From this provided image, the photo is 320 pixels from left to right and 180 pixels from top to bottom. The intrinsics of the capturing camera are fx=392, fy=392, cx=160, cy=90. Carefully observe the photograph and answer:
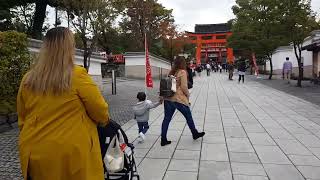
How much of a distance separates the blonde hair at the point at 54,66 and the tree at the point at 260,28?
20.3 m

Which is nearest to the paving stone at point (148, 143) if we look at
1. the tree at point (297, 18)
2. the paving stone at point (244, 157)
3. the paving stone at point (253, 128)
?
the paving stone at point (244, 157)

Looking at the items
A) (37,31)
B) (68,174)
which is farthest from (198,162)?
(37,31)

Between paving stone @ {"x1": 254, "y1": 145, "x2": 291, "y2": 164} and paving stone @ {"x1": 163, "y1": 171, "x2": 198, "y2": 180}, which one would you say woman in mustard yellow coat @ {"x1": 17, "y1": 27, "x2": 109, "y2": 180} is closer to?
paving stone @ {"x1": 163, "y1": 171, "x2": 198, "y2": 180}

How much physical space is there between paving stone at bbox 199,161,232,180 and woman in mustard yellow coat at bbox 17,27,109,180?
280cm

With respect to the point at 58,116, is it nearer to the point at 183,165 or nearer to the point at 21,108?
the point at 21,108

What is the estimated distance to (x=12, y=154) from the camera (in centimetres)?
646

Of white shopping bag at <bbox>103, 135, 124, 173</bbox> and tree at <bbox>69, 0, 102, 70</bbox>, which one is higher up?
tree at <bbox>69, 0, 102, 70</bbox>

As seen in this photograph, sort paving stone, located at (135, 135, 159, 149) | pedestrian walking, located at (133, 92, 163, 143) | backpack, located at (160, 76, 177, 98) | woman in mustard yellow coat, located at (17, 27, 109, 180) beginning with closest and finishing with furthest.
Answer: woman in mustard yellow coat, located at (17, 27, 109, 180), backpack, located at (160, 76, 177, 98), pedestrian walking, located at (133, 92, 163, 143), paving stone, located at (135, 135, 159, 149)

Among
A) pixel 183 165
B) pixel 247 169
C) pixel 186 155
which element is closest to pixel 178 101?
pixel 186 155

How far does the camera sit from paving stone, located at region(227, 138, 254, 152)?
681 centimetres

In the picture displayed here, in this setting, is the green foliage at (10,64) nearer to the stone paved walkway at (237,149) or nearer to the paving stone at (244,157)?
the stone paved walkway at (237,149)

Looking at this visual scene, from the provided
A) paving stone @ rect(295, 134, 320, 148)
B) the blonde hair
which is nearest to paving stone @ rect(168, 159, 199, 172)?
paving stone @ rect(295, 134, 320, 148)

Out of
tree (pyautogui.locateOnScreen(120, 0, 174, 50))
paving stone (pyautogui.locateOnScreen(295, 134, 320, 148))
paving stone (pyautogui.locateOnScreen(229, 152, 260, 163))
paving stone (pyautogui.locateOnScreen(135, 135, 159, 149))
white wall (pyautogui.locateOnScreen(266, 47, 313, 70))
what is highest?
tree (pyautogui.locateOnScreen(120, 0, 174, 50))

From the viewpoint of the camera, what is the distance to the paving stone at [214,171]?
524 centimetres
